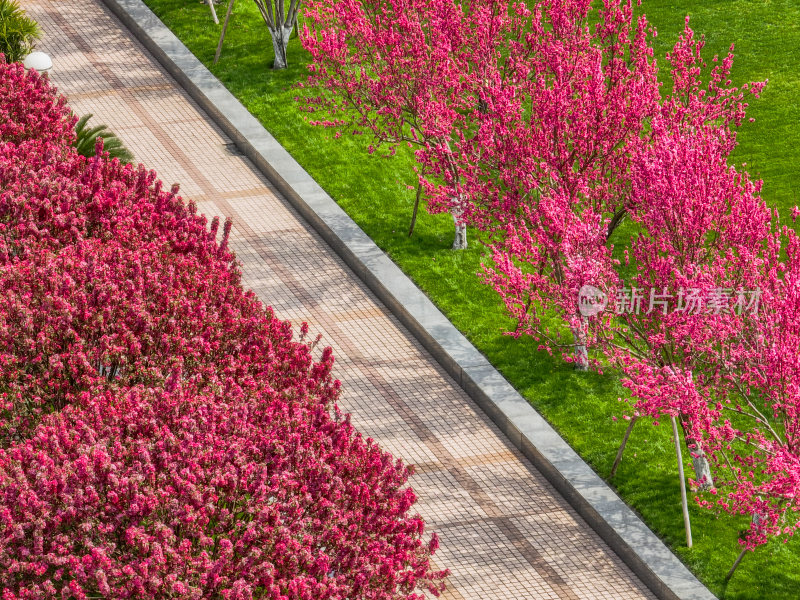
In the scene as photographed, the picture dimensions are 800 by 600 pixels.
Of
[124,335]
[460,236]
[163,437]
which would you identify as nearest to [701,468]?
[460,236]

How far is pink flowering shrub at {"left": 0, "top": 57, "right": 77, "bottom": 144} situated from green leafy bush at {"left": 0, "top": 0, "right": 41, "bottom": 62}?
17.3 feet

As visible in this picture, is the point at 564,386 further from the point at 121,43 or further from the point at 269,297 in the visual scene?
the point at 121,43

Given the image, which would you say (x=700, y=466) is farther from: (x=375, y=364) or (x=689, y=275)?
(x=375, y=364)

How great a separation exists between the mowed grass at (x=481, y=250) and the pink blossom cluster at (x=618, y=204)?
460 millimetres

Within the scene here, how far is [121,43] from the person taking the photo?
26.7 meters

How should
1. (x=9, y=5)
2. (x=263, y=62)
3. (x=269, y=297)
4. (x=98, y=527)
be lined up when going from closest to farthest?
(x=98, y=527) → (x=269, y=297) → (x=9, y=5) → (x=263, y=62)

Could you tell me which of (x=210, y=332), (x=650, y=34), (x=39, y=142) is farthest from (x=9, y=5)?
(x=210, y=332)

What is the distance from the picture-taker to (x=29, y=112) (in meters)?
17.7

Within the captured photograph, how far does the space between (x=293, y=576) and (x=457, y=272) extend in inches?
404

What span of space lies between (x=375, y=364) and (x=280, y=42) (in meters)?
9.00

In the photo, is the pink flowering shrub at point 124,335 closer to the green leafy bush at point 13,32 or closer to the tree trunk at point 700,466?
the tree trunk at point 700,466

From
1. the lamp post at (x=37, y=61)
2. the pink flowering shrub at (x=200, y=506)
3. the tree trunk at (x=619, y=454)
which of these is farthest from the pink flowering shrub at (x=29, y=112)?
the tree trunk at (x=619, y=454)

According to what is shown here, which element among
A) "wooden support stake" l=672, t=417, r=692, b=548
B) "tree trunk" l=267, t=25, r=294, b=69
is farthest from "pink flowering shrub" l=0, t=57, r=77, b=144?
"wooden support stake" l=672, t=417, r=692, b=548

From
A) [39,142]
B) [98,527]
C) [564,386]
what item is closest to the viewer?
[98,527]
